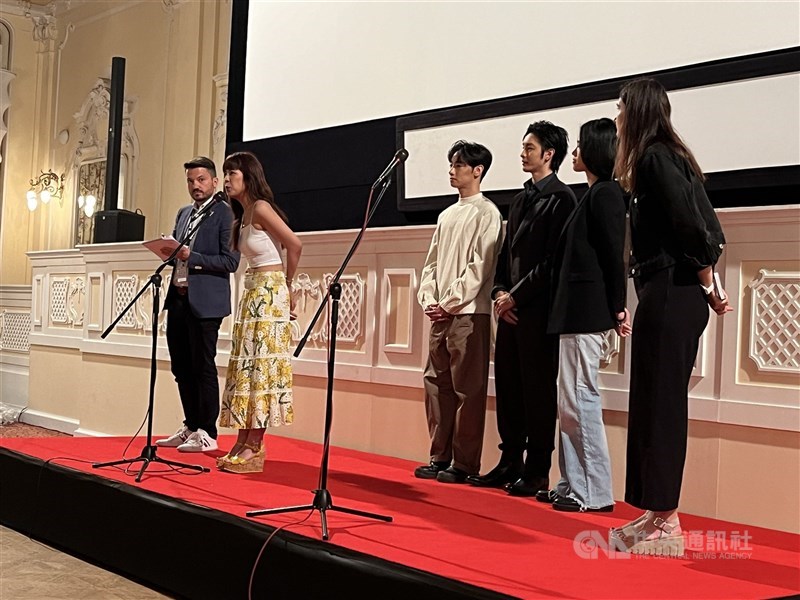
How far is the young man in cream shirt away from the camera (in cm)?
390

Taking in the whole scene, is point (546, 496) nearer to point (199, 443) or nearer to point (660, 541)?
point (660, 541)

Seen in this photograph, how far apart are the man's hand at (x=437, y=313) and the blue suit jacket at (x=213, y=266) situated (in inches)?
38.9

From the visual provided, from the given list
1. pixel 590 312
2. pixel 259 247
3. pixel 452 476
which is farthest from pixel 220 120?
pixel 590 312

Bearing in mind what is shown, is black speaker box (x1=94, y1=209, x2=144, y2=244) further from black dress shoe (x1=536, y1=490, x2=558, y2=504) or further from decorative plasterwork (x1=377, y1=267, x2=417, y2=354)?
black dress shoe (x1=536, y1=490, x2=558, y2=504)

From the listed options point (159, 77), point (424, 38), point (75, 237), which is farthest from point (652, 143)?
point (75, 237)

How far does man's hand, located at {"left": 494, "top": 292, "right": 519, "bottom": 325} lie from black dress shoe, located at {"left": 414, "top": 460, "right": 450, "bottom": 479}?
2.41 feet

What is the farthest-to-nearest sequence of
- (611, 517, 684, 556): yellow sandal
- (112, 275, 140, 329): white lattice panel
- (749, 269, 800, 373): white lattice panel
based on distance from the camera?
1. (112, 275, 140, 329): white lattice panel
2. (749, 269, 800, 373): white lattice panel
3. (611, 517, 684, 556): yellow sandal

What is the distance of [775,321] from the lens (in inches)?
131

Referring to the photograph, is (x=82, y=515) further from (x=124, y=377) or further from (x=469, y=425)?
(x=124, y=377)

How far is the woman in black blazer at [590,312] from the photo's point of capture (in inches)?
130

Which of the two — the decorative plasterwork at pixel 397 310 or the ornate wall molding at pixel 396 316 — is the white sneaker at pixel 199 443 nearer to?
the ornate wall molding at pixel 396 316

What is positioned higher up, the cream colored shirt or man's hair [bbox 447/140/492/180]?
→ man's hair [bbox 447/140/492/180]

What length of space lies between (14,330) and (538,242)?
290 inches

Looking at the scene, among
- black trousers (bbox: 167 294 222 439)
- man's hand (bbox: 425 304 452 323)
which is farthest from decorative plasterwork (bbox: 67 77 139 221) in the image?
man's hand (bbox: 425 304 452 323)
